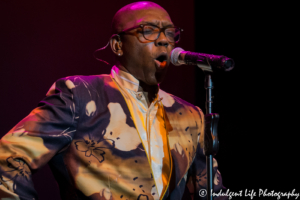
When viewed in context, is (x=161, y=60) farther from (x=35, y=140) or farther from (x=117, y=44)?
(x=35, y=140)

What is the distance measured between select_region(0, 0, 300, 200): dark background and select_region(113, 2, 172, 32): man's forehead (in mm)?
531

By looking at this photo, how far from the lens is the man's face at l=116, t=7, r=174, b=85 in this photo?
5.73ft

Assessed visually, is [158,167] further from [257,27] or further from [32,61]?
[257,27]

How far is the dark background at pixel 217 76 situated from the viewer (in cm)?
208

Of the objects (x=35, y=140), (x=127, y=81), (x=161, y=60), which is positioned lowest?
(x=35, y=140)

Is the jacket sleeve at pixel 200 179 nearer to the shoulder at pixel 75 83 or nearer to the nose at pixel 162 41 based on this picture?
the nose at pixel 162 41

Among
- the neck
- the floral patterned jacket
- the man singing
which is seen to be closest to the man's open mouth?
the man singing

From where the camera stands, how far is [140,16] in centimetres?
179

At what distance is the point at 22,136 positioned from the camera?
4.43ft

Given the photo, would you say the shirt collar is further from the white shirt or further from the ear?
the ear

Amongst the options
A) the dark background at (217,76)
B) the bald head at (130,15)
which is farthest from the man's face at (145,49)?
the dark background at (217,76)

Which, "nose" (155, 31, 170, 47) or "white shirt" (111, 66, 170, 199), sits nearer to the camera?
"white shirt" (111, 66, 170, 199)

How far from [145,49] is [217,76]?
4.06 feet

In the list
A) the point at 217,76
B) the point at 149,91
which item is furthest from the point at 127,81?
the point at 217,76
